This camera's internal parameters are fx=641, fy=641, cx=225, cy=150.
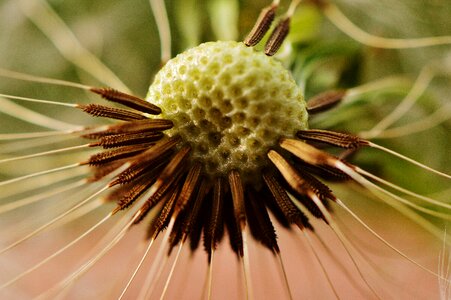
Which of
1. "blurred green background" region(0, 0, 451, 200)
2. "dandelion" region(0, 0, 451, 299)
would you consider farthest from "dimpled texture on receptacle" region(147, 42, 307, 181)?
"blurred green background" region(0, 0, 451, 200)

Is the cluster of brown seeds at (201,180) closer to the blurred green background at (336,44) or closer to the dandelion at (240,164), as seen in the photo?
the dandelion at (240,164)

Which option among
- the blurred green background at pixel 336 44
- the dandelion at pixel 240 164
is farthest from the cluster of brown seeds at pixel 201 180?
the blurred green background at pixel 336 44

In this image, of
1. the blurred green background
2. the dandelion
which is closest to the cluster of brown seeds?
the dandelion

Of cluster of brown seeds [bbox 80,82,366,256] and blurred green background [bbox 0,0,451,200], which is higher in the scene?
blurred green background [bbox 0,0,451,200]

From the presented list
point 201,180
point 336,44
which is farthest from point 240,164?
point 336,44

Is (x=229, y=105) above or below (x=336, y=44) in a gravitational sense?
below

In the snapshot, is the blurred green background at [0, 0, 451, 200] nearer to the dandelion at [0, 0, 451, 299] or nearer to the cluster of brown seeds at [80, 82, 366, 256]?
the dandelion at [0, 0, 451, 299]

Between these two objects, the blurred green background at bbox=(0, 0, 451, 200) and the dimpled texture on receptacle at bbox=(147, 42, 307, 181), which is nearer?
the dimpled texture on receptacle at bbox=(147, 42, 307, 181)

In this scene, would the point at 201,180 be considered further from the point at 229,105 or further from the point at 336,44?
the point at 336,44
